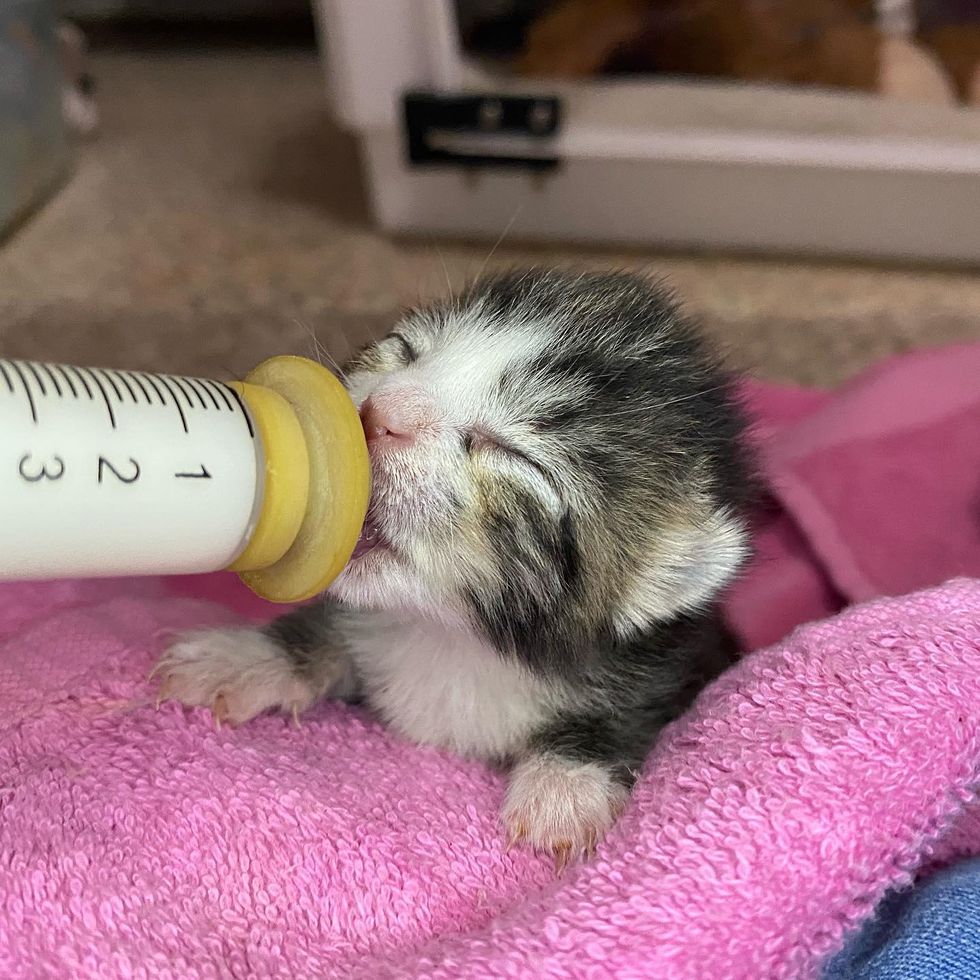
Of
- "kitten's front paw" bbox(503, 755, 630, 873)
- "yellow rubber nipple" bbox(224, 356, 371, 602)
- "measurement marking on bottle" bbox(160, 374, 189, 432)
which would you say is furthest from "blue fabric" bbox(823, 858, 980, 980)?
"measurement marking on bottle" bbox(160, 374, 189, 432)

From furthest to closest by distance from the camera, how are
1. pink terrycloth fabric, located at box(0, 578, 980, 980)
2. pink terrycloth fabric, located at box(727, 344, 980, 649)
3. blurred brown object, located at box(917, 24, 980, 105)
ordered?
blurred brown object, located at box(917, 24, 980, 105) < pink terrycloth fabric, located at box(727, 344, 980, 649) < pink terrycloth fabric, located at box(0, 578, 980, 980)

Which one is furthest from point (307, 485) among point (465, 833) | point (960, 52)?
point (960, 52)

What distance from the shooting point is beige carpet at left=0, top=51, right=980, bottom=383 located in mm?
1744

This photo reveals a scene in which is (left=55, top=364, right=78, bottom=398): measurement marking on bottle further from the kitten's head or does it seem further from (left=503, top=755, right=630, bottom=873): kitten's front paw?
(left=503, top=755, right=630, bottom=873): kitten's front paw

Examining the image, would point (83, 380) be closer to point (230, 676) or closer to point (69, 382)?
point (69, 382)

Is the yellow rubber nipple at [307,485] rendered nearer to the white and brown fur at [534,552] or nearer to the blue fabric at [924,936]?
the white and brown fur at [534,552]

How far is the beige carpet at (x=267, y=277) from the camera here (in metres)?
1.74

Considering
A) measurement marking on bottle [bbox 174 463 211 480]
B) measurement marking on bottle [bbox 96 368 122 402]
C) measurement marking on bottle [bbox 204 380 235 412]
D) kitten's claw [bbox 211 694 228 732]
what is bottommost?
kitten's claw [bbox 211 694 228 732]

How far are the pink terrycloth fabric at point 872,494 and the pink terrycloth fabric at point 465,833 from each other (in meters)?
0.42

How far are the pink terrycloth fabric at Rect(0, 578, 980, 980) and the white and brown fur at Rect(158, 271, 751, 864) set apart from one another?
5 centimetres

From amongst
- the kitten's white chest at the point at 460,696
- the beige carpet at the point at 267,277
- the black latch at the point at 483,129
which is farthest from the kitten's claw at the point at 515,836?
the black latch at the point at 483,129

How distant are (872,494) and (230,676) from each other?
0.82 meters

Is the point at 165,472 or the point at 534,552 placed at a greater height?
the point at 165,472

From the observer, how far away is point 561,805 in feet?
2.54
